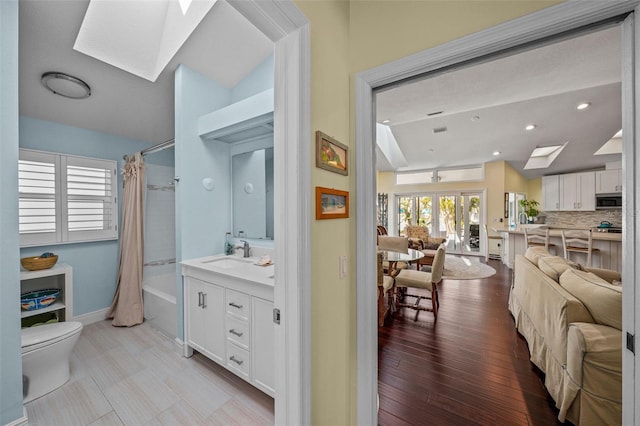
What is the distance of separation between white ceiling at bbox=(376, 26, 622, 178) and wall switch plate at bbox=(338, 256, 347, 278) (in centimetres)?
96

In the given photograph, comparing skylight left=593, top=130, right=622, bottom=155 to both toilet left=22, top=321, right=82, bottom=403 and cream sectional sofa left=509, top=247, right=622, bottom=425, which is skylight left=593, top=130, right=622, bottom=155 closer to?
cream sectional sofa left=509, top=247, right=622, bottom=425

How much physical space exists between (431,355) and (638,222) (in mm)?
2022

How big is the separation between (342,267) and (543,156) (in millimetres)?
7753

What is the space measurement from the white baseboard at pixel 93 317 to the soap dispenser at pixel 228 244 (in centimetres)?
201

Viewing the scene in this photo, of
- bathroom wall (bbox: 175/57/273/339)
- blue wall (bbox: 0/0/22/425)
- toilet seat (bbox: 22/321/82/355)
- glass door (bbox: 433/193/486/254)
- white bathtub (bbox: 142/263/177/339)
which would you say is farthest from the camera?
glass door (bbox: 433/193/486/254)

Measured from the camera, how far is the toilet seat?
5.69ft

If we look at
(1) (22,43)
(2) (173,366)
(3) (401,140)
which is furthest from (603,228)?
(1) (22,43)

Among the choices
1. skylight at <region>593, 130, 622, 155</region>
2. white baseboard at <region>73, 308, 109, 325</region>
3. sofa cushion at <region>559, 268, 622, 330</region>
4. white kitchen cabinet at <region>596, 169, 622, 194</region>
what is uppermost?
A: skylight at <region>593, 130, 622, 155</region>

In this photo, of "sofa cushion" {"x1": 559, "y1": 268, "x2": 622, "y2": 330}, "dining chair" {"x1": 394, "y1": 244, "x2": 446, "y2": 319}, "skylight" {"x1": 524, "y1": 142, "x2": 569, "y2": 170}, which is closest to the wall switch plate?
"sofa cushion" {"x1": 559, "y1": 268, "x2": 622, "y2": 330}

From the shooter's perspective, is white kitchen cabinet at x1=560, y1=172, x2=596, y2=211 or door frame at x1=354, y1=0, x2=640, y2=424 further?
white kitchen cabinet at x1=560, y1=172, x2=596, y2=211

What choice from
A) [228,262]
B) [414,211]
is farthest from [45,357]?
[414,211]

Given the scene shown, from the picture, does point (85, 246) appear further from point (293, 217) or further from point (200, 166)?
point (293, 217)

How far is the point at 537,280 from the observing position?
2119 millimetres

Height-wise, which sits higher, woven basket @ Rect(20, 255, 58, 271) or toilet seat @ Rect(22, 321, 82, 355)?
woven basket @ Rect(20, 255, 58, 271)
